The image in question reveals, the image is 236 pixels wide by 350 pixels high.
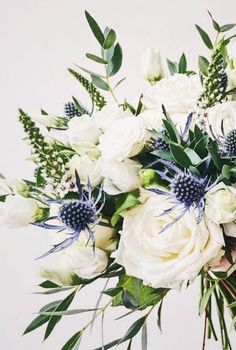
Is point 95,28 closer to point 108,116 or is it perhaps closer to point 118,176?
point 108,116

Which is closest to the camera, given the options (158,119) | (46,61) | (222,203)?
→ (222,203)

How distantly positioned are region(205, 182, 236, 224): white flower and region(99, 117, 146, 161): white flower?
11 centimetres

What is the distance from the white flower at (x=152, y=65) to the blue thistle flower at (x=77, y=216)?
21cm

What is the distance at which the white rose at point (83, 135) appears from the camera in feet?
2.44

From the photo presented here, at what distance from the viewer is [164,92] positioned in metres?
0.76

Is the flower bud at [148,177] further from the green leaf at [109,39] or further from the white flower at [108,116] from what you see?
the green leaf at [109,39]

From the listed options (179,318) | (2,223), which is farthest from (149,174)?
(179,318)

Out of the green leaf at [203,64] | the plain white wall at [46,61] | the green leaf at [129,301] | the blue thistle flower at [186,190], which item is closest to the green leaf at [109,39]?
the green leaf at [203,64]

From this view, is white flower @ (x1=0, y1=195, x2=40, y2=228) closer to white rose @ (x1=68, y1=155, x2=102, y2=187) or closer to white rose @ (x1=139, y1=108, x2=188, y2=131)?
white rose @ (x1=68, y1=155, x2=102, y2=187)

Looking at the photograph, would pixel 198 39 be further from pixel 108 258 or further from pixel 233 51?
pixel 108 258

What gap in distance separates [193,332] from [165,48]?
2.19 ft

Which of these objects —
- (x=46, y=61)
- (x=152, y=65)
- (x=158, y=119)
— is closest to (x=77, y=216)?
(x=158, y=119)

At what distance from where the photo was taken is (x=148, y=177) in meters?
0.69

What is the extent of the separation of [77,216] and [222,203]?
0.16 meters
